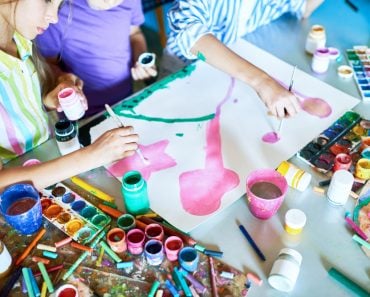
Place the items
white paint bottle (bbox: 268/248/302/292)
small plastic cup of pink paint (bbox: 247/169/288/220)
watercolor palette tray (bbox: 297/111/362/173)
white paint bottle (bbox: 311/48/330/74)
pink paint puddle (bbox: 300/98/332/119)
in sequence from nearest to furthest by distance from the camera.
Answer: white paint bottle (bbox: 268/248/302/292) → small plastic cup of pink paint (bbox: 247/169/288/220) → watercolor palette tray (bbox: 297/111/362/173) → pink paint puddle (bbox: 300/98/332/119) → white paint bottle (bbox: 311/48/330/74)

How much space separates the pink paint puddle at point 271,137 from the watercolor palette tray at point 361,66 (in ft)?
0.93

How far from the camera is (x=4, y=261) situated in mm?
806

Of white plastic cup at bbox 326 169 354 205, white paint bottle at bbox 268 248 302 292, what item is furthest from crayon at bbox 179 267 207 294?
white plastic cup at bbox 326 169 354 205

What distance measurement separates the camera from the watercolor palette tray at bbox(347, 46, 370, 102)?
119cm

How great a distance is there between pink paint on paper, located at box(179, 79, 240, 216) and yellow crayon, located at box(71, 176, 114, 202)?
0.16m

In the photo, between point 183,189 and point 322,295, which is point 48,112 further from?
point 322,295

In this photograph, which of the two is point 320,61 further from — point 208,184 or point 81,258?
point 81,258

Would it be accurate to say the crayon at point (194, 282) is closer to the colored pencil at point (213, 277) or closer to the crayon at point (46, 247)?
the colored pencil at point (213, 277)

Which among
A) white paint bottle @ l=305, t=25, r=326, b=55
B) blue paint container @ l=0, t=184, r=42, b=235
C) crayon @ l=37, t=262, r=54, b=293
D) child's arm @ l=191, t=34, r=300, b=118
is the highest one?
white paint bottle @ l=305, t=25, r=326, b=55

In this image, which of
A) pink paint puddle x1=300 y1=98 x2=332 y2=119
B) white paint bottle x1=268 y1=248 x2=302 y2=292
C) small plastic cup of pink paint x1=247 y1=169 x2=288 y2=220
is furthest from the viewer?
pink paint puddle x1=300 y1=98 x2=332 y2=119

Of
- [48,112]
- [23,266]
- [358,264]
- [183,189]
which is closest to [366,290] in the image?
[358,264]

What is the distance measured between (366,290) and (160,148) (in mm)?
533

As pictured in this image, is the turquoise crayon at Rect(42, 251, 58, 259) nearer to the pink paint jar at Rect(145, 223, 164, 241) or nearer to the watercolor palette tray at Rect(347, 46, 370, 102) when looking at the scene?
the pink paint jar at Rect(145, 223, 164, 241)

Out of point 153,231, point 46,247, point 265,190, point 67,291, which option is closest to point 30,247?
point 46,247
